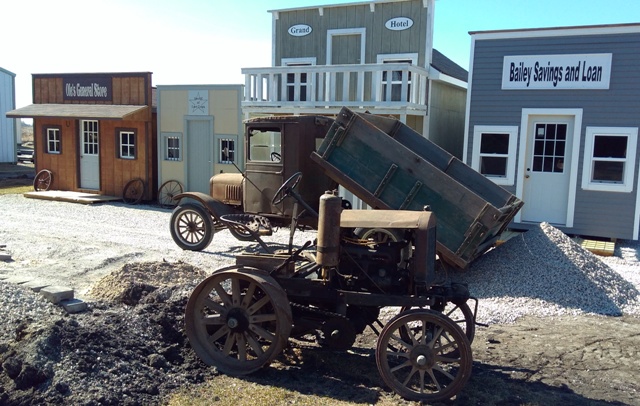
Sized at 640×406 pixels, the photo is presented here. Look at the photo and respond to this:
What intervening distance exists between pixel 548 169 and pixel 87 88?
1400 centimetres

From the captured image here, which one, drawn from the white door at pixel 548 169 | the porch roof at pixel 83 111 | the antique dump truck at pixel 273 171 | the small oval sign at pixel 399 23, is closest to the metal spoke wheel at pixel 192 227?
the antique dump truck at pixel 273 171

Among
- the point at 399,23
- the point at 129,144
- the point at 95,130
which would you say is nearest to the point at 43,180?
the point at 95,130

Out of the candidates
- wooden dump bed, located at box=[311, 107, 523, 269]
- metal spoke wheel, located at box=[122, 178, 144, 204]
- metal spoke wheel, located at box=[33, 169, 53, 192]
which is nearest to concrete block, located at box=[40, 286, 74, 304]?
wooden dump bed, located at box=[311, 107, 523, 269]

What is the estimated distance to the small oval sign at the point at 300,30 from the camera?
54.7 ft

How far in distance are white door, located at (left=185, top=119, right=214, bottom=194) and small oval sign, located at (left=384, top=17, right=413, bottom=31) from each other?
18.3 feet

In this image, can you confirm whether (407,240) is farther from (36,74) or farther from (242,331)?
(36,74)

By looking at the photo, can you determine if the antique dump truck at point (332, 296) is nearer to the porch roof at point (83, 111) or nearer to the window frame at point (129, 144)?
the porch roof at point (83, 111)

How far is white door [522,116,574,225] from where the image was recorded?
12516mm

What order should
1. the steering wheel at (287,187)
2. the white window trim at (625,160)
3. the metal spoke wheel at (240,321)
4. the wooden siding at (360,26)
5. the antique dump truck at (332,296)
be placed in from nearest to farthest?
the antique dump truck at (332,296), the metal spoke wheel at (240,321), the steering wheel at (287,187), the white window trim at (625,160), the wooden siding at (360,26)

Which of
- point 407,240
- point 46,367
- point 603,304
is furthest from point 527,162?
point 46,367

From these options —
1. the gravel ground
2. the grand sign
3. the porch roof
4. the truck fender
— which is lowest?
the gravel ground

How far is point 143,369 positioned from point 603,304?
6.10 meters

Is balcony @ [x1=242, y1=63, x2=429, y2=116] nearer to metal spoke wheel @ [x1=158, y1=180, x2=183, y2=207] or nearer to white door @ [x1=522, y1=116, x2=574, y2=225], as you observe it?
white door @ [x1=522, y1=116, x2=574, y2=225]

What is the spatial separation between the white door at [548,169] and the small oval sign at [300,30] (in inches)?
277
